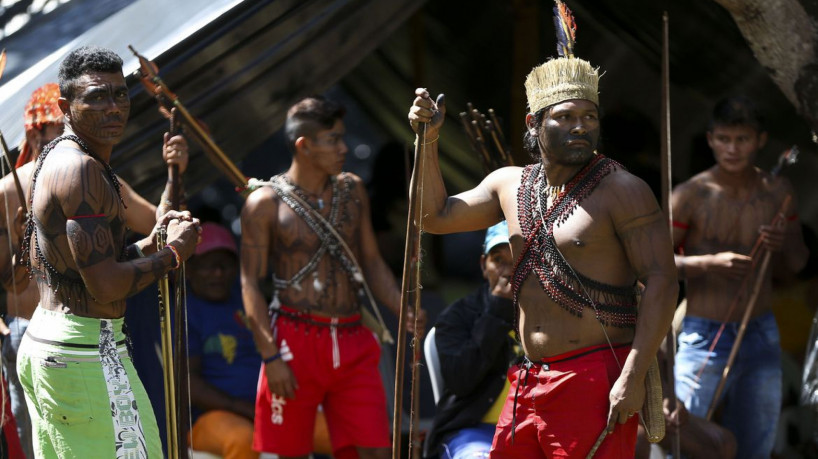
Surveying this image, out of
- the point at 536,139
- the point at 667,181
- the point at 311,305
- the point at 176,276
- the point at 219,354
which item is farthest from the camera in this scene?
the point at 219,354

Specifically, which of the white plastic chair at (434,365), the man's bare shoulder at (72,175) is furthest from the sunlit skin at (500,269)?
the man's bare shoulder at (72,175)

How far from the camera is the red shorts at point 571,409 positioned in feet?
12.4

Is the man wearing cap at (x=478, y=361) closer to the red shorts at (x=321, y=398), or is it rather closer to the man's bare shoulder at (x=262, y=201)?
the red shorts at (x=321, y=398)

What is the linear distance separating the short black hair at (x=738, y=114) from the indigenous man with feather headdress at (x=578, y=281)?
6.16 feet

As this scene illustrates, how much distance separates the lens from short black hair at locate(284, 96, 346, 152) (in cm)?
550

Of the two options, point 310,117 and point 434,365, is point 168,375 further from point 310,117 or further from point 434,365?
point 310,117

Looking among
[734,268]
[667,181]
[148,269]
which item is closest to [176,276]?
[148,269]

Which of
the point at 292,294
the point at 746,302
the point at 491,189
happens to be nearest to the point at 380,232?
the point at 292,294

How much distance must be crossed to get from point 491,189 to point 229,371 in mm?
2568

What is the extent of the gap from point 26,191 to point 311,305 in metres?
1.41

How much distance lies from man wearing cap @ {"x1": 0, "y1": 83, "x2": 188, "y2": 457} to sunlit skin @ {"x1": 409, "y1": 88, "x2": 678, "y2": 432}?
4.93ft

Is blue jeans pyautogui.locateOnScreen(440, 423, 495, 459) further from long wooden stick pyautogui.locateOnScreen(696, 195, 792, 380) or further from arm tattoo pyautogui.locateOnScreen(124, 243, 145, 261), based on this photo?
arm tattoo pyautogui.locateOnScreen(124, 243, 145, 261)

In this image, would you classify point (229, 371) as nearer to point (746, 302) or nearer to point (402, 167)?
point (402, 167)

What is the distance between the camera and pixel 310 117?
550cm
